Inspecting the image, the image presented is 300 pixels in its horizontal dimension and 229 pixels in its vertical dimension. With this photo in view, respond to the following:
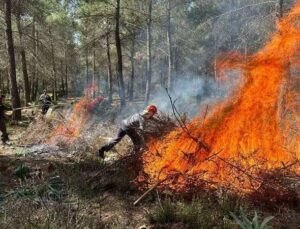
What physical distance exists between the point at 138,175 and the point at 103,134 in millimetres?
5872

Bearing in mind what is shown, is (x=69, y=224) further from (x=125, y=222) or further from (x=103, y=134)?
(x=103, y=134)

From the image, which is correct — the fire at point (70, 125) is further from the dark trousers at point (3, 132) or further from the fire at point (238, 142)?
the fire at point (238, 142)

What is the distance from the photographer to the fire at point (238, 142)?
20.4 feet

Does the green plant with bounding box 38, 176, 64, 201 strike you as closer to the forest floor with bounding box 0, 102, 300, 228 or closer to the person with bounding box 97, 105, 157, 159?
the forest floor with bounding box 0, 102, 300, 228

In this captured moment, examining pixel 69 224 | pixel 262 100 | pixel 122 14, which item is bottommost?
pixel 69 224

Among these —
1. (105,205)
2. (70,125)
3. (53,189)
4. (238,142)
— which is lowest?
(105,205)

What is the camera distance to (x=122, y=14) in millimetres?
22906

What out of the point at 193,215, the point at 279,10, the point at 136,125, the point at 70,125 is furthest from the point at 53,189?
the point at 279,10

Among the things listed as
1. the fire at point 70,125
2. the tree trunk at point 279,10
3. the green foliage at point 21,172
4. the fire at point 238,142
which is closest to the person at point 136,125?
the fire at point 238,142

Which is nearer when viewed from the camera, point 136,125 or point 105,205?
point 105,205

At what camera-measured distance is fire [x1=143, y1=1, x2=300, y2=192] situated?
621 centimetres

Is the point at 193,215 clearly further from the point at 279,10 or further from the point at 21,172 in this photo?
the point at 279,10

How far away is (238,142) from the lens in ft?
23.3

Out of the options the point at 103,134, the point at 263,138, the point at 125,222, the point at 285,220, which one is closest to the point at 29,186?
the point at 125,222
